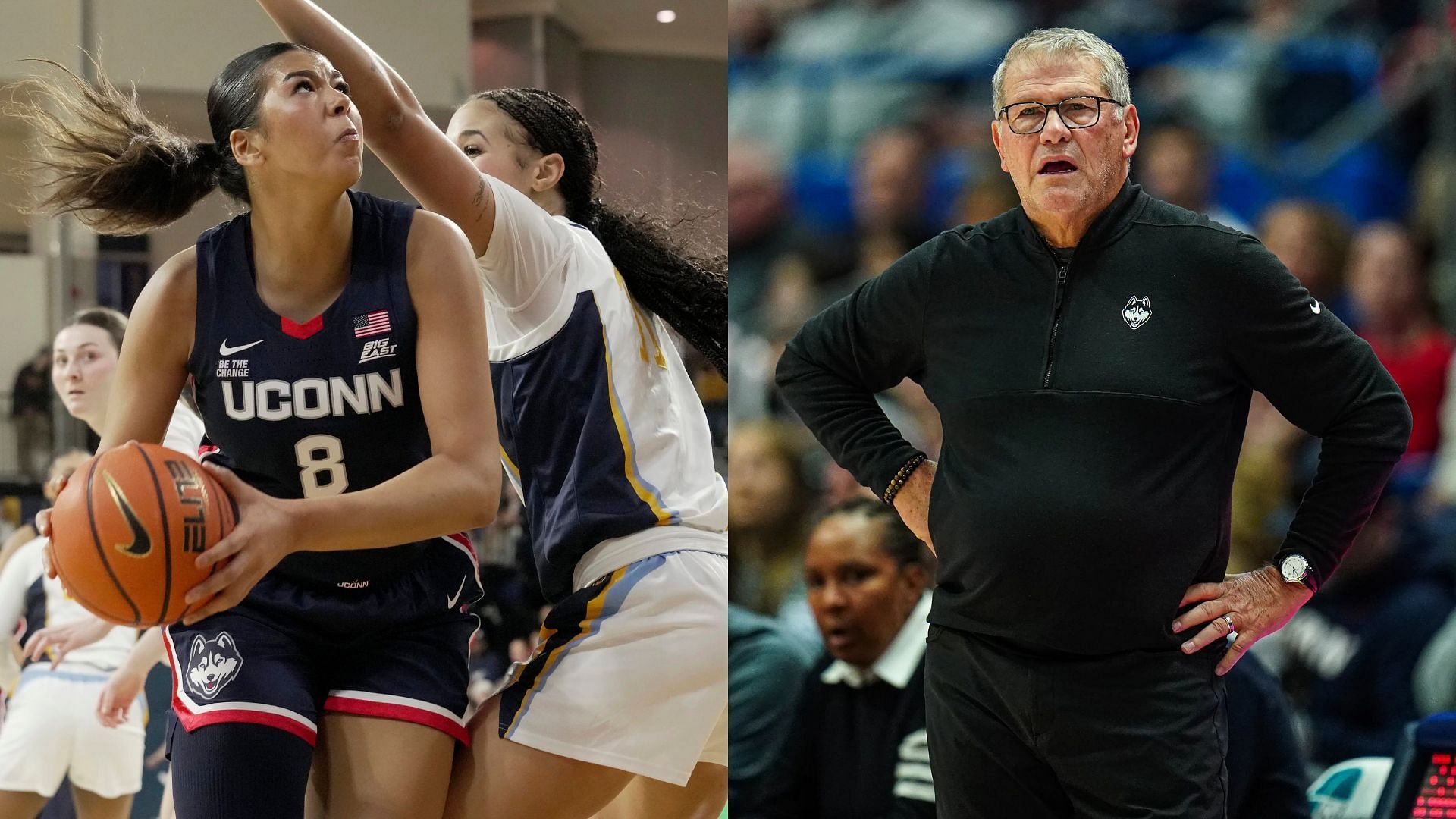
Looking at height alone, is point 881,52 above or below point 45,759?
above

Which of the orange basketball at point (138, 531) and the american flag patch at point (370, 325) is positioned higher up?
the american flag patch at point (370, 325)

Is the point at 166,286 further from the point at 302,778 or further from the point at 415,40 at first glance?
the point at 415,40

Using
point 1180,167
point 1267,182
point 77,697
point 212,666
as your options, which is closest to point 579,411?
point 212,666

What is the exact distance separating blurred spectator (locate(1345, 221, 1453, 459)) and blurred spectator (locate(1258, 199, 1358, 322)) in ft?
0.09

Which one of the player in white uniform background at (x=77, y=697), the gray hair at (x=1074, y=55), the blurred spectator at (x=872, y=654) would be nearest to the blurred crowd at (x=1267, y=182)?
the blurred spectator at (x=872, y=654)

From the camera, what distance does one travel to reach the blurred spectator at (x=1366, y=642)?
321 centimetres

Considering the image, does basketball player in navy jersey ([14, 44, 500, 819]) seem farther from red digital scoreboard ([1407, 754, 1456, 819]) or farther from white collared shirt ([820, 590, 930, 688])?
red digital scoreboard ([1407, 754, 1456, 819])

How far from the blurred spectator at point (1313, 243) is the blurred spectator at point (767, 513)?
116 cm

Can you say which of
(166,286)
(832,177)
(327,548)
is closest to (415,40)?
(832,177)

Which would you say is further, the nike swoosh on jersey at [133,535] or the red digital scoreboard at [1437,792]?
the red digital scoreboard at [1437,792]

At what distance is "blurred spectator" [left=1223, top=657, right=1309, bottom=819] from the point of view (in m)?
3.21

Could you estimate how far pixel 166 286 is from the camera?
230 centimetres

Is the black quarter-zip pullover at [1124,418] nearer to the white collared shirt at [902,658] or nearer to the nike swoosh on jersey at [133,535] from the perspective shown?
the white collared shirt at [902,658]

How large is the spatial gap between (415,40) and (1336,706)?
9.60ft
